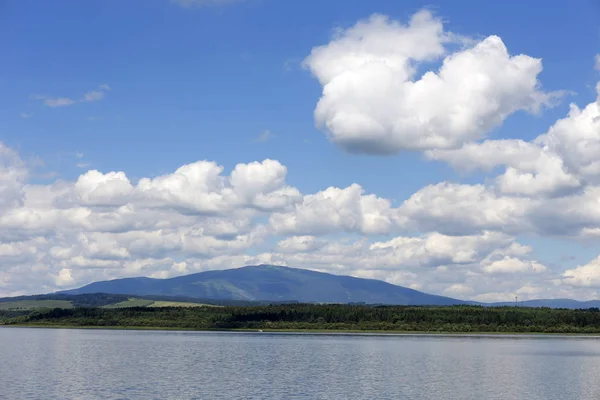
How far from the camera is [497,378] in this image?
11431cm

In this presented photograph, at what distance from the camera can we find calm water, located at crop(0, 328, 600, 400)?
9162 cm

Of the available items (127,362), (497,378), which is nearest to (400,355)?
(497,378)

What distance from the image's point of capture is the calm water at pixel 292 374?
301 feet

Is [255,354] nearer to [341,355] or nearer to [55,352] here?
[341,355]

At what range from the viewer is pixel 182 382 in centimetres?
10131

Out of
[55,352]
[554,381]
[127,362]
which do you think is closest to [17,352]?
[55,352]

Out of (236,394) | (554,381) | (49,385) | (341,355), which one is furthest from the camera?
(341,355)

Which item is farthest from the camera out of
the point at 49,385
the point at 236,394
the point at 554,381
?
the point at 554,381

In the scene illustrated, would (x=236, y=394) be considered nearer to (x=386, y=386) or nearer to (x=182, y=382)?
(x=182, y=382)

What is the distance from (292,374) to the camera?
4493 inches

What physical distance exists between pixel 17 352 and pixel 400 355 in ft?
286

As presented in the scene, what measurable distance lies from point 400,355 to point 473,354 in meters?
18.8

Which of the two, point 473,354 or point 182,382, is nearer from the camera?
point 182,382

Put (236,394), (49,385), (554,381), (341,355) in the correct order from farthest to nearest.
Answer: (341,355) → (554,381) → (49,385) → (236,394)
